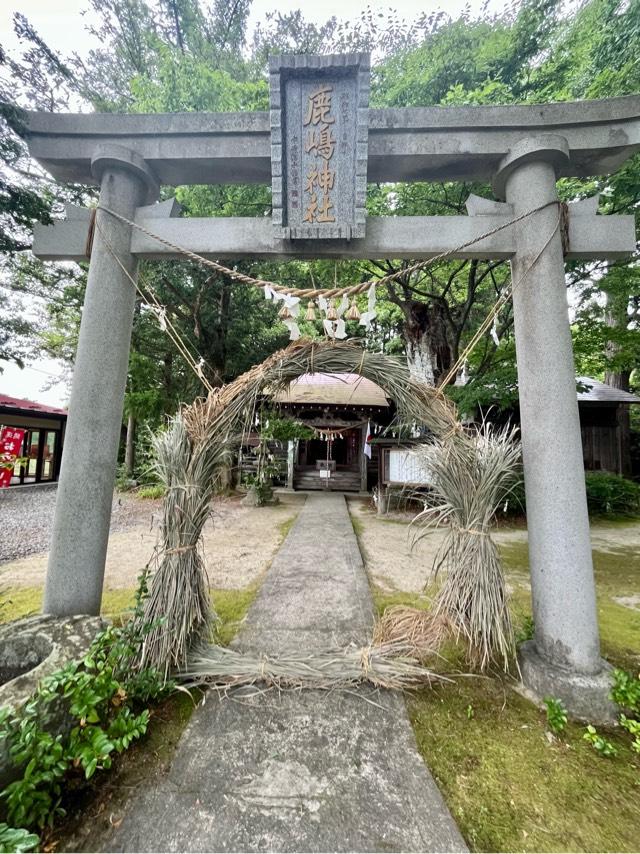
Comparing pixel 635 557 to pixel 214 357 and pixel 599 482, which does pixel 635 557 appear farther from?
pixel 214 357

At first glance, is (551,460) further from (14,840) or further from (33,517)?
(33,517)

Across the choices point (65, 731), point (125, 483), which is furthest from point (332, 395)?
point (65, 731)

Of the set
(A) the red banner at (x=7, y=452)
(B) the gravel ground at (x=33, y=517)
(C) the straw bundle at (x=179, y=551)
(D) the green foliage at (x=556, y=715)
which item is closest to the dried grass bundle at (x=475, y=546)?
(D) the green foliage at (x=556, y=715)

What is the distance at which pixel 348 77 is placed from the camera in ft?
7.68

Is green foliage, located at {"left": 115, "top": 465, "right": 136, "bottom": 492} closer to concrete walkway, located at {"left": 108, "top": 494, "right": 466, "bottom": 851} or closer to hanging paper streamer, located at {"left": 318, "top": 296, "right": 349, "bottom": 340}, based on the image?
concrete walkway, located at {"left": 108, "top": 494, "right": 466, "bottom": 851}

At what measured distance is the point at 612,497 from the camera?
852 cm

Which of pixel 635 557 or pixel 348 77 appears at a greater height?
pixel 348 77

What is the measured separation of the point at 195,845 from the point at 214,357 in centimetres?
964

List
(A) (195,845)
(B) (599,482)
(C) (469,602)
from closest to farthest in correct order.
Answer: (A) (195,845)
(C) (469,602)
(B) (599,482)

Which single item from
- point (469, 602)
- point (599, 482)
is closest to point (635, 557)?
point (599, 482)

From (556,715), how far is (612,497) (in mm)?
9031

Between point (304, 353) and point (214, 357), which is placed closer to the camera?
point (304, 353)

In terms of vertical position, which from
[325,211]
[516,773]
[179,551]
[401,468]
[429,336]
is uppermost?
[429,336]

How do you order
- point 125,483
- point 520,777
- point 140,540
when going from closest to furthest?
1. point 520,777
2. point 140,540
3. point 125,483
